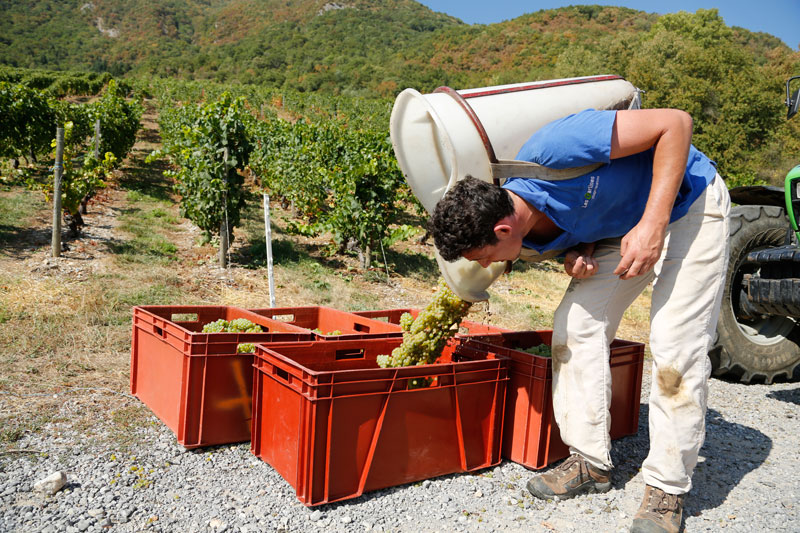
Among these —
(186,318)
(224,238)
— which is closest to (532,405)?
(186,318)

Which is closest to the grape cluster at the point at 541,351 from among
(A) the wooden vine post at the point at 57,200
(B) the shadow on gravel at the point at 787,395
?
(B) the shadow on gravel at the point at 787,395

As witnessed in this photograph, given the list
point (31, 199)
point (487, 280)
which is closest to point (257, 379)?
point (487, 280)

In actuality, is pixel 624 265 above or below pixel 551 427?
above

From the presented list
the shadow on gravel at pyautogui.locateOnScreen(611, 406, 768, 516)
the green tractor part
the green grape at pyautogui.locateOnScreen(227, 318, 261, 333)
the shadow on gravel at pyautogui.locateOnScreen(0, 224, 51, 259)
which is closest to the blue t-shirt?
the shadow on gravel at pyautogui.locateOnScreen(611, 406, 768, 516)

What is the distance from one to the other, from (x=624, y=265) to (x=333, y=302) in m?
5.06

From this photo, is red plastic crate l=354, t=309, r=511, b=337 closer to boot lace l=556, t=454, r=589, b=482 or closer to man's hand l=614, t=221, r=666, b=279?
boot lace l=556, t=454, r=589, b=482

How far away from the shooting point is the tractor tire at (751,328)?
15.4 ft

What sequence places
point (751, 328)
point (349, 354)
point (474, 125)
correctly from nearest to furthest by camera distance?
point (474, 125)
point (349, 354)
point (751, 328)

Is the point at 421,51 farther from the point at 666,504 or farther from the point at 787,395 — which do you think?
the point at 666,504

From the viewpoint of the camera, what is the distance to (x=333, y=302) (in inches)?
279

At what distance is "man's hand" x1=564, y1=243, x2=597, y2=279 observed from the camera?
264 cm

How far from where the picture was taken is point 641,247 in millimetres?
2322

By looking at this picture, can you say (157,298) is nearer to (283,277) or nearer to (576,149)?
(283,277)

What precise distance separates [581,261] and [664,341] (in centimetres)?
51
